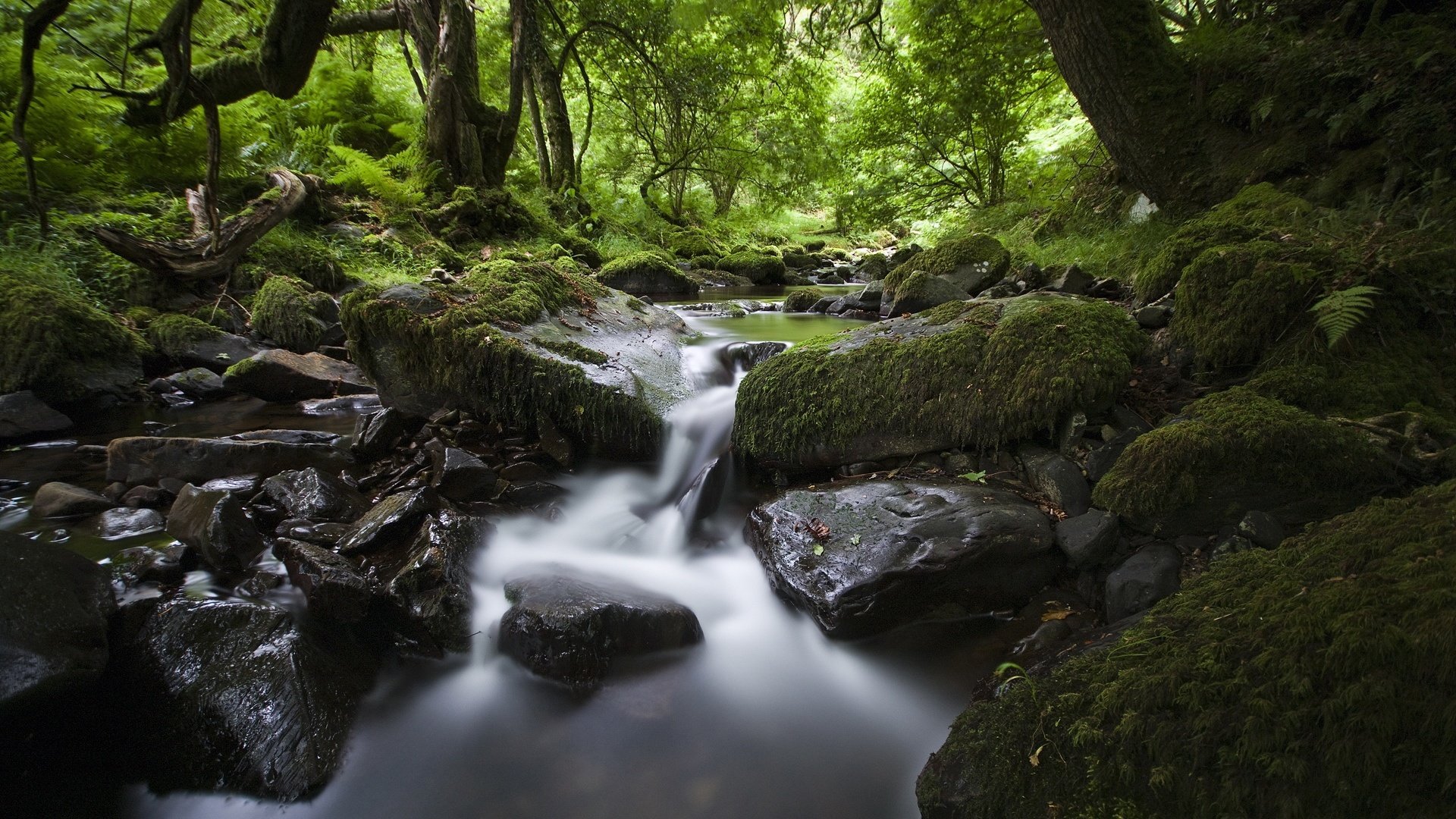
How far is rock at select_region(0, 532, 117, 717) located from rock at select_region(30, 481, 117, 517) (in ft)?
4.28

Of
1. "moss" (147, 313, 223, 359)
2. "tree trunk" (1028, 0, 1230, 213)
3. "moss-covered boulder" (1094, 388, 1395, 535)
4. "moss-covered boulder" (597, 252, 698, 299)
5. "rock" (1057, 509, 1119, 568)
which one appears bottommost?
"moss" (147, 313, 223, 359)

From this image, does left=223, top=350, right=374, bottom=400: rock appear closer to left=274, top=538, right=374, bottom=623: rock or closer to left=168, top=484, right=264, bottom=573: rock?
left=168, top=484, right=264, bottom=573: rock

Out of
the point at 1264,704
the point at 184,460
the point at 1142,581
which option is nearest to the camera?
the point at 1264,704

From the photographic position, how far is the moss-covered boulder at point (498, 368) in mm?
4152

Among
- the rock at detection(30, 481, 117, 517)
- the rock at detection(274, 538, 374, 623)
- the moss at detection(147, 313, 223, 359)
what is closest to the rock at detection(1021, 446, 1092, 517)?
the rock at detection(274, 538, 374, 623)

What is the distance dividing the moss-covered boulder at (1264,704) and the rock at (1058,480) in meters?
0.83

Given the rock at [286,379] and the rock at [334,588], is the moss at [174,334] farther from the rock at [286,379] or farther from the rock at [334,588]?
the rock at [334,588]

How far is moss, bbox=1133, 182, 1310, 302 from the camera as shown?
3465 mm

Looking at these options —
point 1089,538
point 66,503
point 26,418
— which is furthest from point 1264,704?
point 26,418

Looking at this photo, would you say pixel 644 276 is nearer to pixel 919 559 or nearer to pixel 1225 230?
pixel 1225 230

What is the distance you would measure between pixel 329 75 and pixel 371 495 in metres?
12.1

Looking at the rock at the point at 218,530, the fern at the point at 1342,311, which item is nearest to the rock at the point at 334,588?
the rock at the point at 218,530

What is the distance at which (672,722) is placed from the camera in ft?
8.59

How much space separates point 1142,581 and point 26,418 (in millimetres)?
7673
